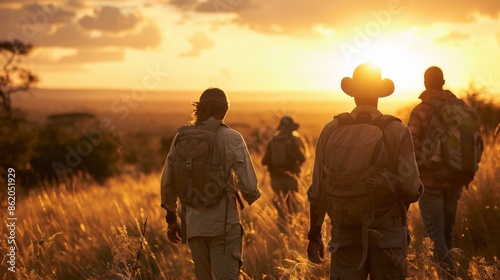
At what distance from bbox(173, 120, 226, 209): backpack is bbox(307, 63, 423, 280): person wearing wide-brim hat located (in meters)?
0.94

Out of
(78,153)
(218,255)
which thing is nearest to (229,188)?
(218,255)

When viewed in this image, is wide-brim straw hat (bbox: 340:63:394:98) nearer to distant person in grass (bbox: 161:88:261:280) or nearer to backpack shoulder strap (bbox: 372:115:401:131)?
backpack shoulder strap (bbox: 372:115:401:131)

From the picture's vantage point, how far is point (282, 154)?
35.2ft

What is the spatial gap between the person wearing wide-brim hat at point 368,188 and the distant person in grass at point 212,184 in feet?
2.78

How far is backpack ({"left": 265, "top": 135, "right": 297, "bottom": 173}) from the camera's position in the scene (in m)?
10.7

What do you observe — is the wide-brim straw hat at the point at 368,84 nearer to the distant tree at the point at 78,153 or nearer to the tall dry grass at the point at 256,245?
the tall dry grass at the point at 256,245

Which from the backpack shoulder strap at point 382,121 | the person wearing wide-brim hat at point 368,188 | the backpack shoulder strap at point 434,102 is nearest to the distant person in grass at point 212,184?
the person wearing wide-brim hat at point 368,188

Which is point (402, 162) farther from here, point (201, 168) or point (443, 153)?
point (443, 153)

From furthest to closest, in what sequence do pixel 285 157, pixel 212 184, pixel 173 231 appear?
pixel 285 157, pixel 173 231, pixel 212 184

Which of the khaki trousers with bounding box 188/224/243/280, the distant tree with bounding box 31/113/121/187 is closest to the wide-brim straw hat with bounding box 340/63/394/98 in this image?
the khaki trousers with bounding box 188/224/243/280

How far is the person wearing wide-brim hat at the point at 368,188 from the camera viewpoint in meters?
4.58

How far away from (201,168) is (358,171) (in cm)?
140

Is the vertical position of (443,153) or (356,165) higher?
(356,165)

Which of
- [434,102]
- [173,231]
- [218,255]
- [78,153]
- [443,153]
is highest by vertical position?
[434,102]
